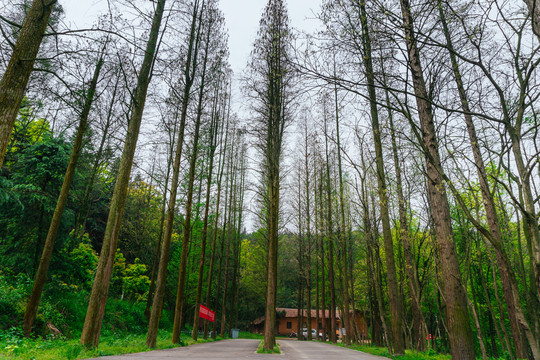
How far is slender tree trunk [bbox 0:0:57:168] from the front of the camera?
4.29 meters

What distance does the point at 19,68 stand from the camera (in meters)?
4.50

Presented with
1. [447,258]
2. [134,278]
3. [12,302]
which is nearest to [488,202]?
[447,258]

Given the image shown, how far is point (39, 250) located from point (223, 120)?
40.1 feet

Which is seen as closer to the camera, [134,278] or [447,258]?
[447,258]

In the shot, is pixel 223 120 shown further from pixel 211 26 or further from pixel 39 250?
pixel 39 250

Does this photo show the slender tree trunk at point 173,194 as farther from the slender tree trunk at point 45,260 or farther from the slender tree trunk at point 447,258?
the slender tree trunk at point 447,258

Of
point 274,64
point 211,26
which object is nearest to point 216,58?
point 211,26

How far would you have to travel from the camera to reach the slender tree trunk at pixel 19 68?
4293 mm

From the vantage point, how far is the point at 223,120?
19.7 m

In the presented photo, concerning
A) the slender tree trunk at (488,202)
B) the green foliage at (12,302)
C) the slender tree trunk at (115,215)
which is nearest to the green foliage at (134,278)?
the green foliage at (12,302)

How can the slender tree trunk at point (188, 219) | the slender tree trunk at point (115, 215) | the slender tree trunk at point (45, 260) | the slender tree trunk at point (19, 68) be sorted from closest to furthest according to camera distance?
the slender tree trunk at point (19, 68)
the slender tree trunk at point (115, 215)
the slender tree trunk at point (45, 260)
the slender tree trunk at point (188, 219)

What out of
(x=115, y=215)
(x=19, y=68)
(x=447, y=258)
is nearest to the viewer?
(x=19, y=68)

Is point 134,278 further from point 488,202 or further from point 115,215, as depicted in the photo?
point 488,202

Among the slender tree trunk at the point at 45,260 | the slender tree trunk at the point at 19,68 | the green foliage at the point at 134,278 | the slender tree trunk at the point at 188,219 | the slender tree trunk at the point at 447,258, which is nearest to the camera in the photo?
the slender tree trunk at the point at 19,68
